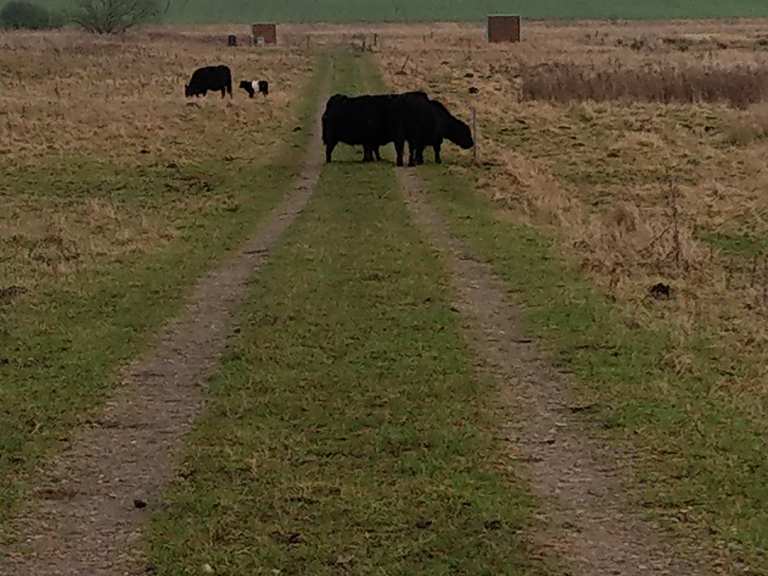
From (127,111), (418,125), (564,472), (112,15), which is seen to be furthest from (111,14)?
(564,472)

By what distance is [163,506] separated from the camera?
7.04m

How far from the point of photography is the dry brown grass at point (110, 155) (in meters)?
17.2

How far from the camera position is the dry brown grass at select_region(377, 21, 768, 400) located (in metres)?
12.8

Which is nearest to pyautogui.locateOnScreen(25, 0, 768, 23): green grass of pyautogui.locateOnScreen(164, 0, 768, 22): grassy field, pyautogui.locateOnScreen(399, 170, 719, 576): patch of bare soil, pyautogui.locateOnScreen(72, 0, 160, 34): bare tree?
pyautogui.locateOnScreen(164, 0, 768, 22): grassy field

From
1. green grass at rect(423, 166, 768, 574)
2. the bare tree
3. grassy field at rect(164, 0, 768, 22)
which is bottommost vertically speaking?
grassy field at rect(164, 0, 768, 22)

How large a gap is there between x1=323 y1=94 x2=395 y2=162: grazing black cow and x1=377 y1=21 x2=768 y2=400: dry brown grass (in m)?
1.56

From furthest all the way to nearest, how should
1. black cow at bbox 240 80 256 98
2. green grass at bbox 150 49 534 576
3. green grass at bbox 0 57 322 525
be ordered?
black cow at bbox 240 80 256 98 < green grass at bbox 0 57 322 525 < green grass at bbox 150 49 534 576

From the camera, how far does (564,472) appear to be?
7.54 metres

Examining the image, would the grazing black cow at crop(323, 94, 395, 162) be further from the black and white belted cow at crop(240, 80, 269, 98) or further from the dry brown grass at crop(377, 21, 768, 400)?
the black and white belted cow at crop(240, 80, 269, 98)

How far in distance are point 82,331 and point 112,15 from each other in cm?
9582

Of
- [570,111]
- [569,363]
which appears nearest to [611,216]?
[569,363]

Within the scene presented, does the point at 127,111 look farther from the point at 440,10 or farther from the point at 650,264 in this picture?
the point at 440,10

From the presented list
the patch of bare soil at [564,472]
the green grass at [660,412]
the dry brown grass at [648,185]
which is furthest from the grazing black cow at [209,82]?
the patch of bare soil at [564,472]

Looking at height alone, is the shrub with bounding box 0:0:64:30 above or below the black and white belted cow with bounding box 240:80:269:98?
above
